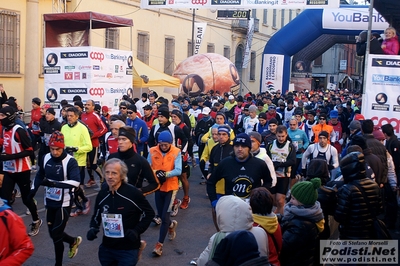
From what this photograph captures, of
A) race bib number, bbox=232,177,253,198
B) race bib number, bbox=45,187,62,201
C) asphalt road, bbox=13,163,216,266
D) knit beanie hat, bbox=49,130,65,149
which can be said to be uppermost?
knit beanie hat, bbox=49,130,65,149

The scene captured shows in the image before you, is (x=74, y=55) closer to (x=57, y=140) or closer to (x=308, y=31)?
(x=57, y=140)

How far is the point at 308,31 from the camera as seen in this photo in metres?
26.3

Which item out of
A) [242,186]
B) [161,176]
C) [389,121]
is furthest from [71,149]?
[389,121]

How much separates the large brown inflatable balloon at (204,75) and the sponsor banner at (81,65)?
33.9 feet

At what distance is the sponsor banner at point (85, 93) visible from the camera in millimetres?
14219

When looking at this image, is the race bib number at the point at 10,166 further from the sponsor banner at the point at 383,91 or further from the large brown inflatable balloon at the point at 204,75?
the large brown inflatable balloon at the point at 204,75

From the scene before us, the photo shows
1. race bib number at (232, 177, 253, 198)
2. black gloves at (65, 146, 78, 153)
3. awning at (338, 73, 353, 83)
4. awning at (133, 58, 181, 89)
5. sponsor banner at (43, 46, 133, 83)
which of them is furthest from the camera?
awning at (338, 73, 353, 83)

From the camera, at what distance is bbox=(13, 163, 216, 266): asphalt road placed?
22.9 feet

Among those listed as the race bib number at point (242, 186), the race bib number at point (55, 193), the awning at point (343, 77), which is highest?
the awning at point (343, 77)

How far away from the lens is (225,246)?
3281 millimetres

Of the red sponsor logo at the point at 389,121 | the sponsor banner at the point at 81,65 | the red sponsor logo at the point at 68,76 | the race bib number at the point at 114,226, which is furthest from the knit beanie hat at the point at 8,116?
the red sponsor logo at the point at 68,76

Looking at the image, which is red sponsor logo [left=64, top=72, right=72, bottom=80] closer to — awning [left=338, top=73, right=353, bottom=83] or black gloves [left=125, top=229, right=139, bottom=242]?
black gloves [left=125, top=229, right=139, bottom=242]

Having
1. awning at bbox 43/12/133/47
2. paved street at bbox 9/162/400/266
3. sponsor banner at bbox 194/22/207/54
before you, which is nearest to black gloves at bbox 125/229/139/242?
paved street at bbox 9/162/400/266

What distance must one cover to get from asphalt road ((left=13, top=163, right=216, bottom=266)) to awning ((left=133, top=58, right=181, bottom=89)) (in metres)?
9.94
